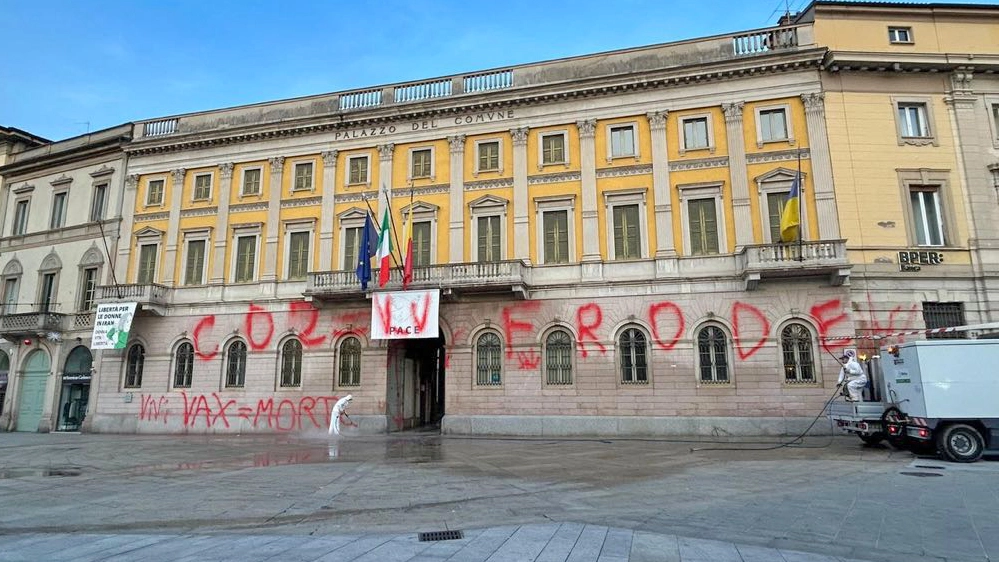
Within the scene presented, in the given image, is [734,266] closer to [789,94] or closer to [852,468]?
[789,94]

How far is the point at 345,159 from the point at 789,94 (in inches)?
720

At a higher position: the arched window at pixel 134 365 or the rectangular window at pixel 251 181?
the rectangular window at pixel 251 181

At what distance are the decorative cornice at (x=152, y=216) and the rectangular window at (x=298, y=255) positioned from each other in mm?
6897

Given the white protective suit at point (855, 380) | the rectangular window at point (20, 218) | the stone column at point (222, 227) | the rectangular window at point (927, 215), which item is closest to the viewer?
the white protective suit at point (855, 380)

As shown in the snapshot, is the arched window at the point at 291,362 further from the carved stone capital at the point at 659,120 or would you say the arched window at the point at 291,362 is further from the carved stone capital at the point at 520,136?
the carved stone capital at the point at 659,120

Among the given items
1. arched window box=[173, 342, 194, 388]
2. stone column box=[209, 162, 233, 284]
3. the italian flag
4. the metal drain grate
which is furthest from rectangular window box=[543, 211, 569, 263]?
arched window box=[173, 342, 194, 388]

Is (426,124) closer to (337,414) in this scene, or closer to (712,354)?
(337,414)

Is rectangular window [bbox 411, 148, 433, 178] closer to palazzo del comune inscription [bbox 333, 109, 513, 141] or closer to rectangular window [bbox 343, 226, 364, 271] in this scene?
palazzo del comune inscription [bbox 333, 109, 513, 141]

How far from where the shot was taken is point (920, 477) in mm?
11398

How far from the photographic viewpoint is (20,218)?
30734mm

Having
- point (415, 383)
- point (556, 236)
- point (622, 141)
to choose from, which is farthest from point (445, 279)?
point (622, 141)

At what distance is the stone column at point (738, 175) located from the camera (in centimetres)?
2072

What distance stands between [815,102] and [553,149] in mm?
9791

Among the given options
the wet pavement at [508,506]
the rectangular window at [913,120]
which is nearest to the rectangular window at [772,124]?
the rectangular window at [913,120]
